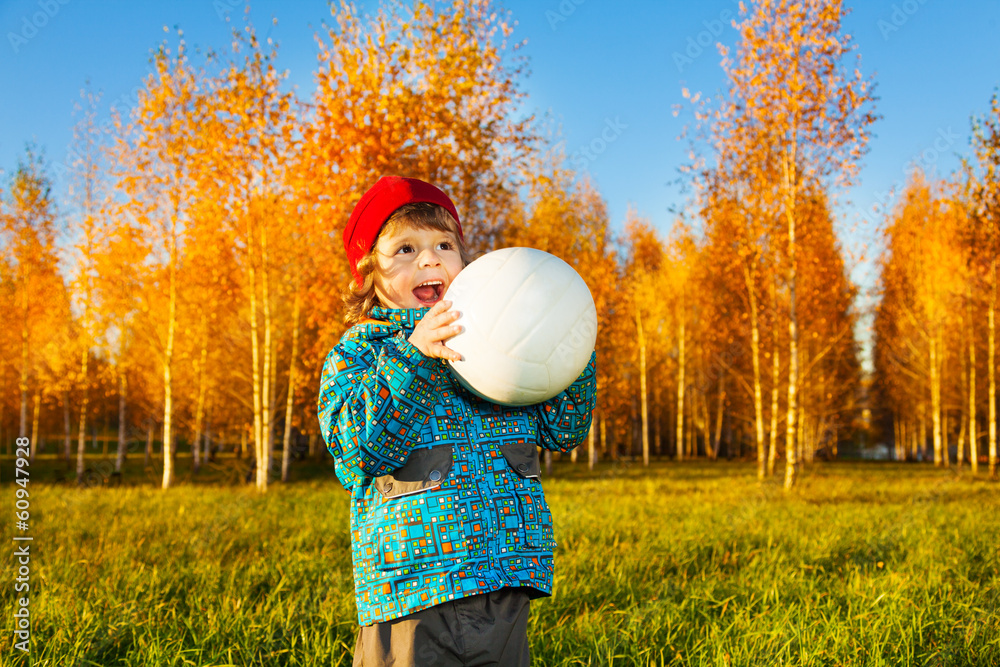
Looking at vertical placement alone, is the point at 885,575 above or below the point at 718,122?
below

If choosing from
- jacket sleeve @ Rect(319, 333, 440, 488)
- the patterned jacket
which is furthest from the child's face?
jacket sleeve @ Rect(319, 333, 440, 488)

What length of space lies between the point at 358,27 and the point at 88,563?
8770 mm

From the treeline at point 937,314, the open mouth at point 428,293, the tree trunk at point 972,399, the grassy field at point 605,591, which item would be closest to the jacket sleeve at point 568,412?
the open mouth at point 428,293

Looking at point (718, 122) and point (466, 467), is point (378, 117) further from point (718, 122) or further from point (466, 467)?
point (466, 467)

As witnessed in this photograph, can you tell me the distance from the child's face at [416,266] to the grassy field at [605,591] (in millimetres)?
2022

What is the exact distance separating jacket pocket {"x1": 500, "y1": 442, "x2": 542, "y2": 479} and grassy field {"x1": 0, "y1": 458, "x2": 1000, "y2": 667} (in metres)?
1.73

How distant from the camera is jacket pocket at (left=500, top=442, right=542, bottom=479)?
5.73 ft

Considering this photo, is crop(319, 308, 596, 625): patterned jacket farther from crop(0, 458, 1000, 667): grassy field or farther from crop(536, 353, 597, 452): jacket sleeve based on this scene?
crop(0, 458, 1000, 667): grassy field

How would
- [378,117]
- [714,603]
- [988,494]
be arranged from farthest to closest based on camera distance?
[988,494]
[378,117]
[714,603]

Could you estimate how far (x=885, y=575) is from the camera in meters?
4.62

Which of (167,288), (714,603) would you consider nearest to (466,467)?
(714,603)

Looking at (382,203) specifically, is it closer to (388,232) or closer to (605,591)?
(388,232)

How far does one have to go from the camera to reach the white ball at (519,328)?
162cm

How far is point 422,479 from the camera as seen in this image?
1669 mm
